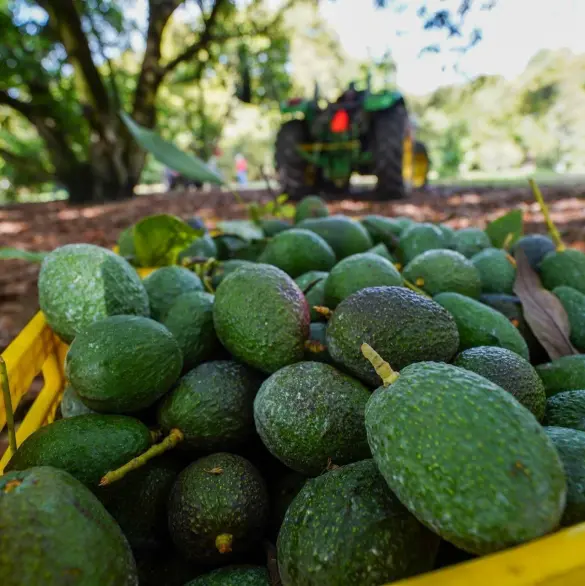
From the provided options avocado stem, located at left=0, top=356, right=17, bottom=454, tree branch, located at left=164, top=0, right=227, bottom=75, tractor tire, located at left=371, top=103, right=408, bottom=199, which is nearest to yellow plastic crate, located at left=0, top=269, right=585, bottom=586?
avocado stem, located at left=0, top=356, right=17, bottom=454

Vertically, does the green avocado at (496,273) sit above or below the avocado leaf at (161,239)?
below

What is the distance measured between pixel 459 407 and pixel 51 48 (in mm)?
10635

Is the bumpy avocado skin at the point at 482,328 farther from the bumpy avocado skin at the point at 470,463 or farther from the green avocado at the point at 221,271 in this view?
the green avocado at the point at 221,271

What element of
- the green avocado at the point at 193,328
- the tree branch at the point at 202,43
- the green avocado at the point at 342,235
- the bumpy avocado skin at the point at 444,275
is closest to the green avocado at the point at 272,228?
the green avocado at the point at 342,235

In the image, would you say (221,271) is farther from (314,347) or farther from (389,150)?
(389,150)

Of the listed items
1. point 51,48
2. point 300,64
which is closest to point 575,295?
point 51,48

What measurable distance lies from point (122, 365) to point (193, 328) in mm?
318

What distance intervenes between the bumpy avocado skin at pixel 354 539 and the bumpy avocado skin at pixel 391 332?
1.11 feet

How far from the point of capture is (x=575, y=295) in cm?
184

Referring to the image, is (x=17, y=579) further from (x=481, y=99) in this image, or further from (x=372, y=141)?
(x=481, y=99)

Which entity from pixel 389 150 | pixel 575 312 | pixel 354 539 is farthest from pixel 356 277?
pixel 389 150

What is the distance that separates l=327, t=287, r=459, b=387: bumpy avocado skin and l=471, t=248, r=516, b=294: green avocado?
851 mm

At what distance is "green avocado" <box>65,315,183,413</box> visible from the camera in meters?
1.28

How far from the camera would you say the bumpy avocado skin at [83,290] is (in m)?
1.55
